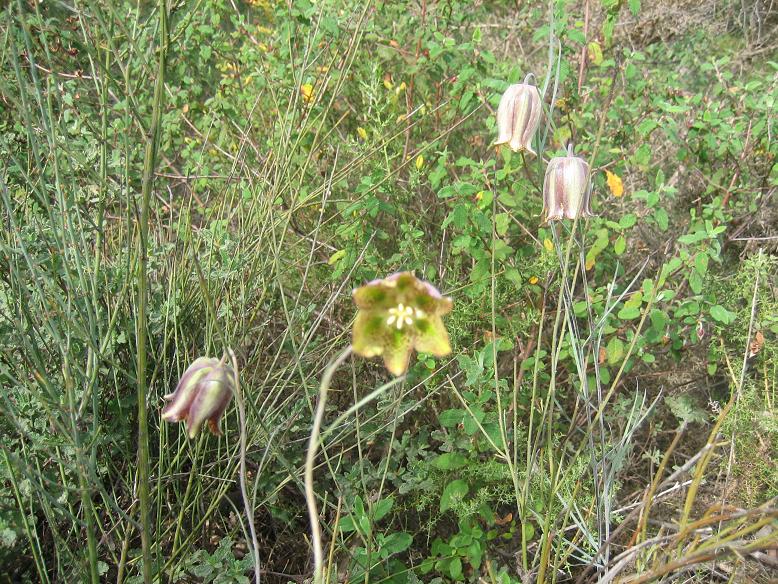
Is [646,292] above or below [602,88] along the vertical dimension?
below

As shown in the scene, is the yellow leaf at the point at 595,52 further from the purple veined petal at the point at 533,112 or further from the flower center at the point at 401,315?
the flower center at the point at 401,315

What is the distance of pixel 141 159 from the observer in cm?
232

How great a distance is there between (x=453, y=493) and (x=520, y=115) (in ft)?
2.89

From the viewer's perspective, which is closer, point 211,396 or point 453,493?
point 211,396

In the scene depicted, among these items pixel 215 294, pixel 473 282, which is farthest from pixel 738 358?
pixel 215 294

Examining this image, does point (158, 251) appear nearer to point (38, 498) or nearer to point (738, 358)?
point (38, 498)

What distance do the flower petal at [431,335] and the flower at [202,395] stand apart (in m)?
0.30

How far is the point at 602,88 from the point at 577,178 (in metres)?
0.90

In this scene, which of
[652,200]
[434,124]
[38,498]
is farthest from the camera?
[434,124]

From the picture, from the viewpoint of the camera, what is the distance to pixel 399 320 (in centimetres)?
104

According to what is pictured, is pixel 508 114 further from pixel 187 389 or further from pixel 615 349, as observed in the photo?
pixel 187 389

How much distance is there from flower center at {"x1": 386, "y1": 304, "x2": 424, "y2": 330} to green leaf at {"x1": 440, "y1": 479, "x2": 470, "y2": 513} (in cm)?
68

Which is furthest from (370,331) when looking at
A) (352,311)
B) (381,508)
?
(352,311)

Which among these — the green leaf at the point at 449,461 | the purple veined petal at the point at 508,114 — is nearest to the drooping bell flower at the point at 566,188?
the purple veined petal at the point at 508,114
